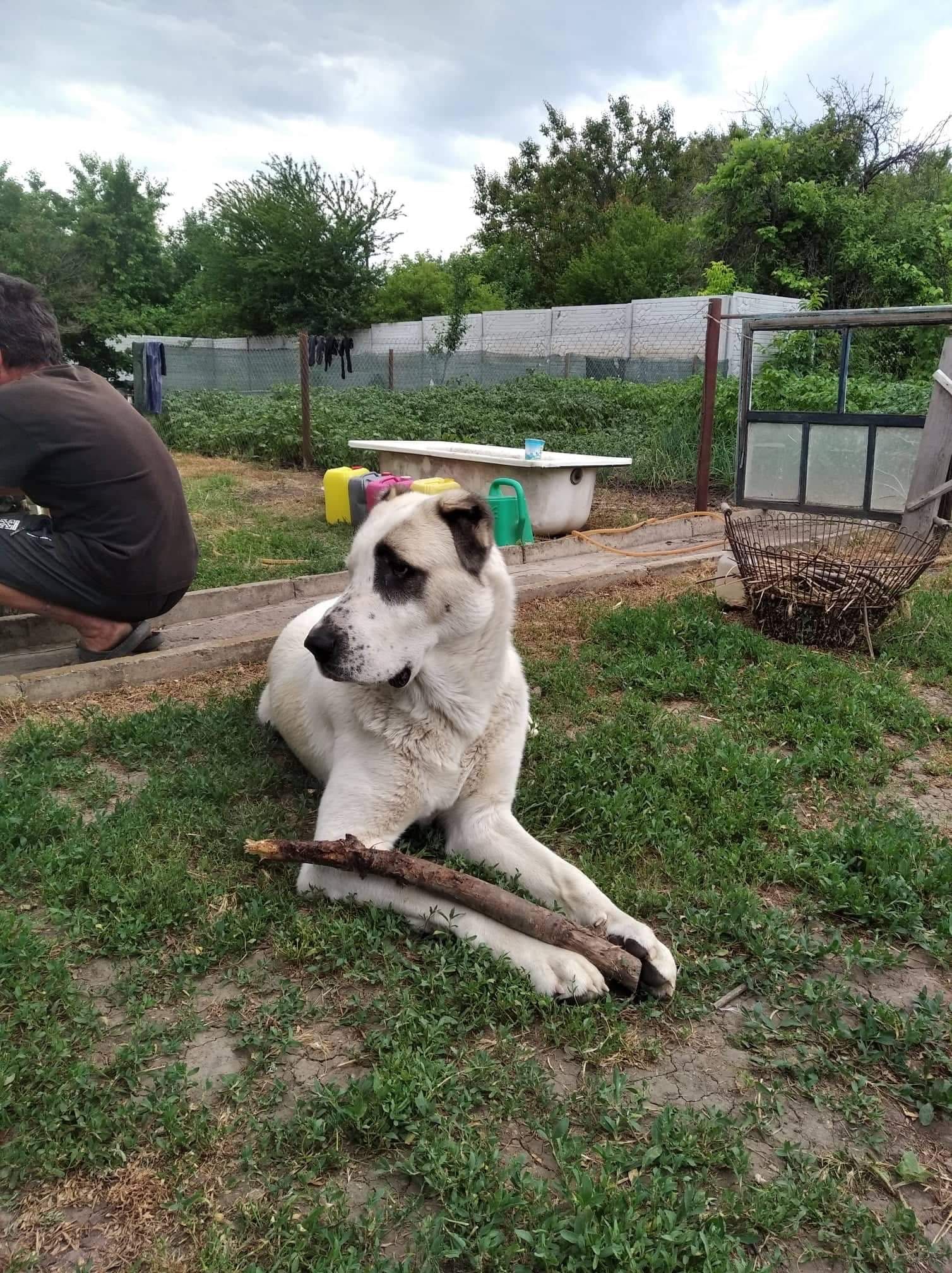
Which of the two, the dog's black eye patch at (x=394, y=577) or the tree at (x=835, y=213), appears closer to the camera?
the dog's black eye patch at (x=394, y=577)

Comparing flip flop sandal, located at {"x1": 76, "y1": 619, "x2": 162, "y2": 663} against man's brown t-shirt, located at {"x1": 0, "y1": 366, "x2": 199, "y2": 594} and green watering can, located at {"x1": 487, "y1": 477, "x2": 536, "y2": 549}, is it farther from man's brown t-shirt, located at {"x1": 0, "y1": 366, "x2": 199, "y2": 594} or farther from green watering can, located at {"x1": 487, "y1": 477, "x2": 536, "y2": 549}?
green watering can, located at {"x1": 487, "y1": 477, "x2": 536, "y2": 549}

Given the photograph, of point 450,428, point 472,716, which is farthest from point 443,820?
point 450,428

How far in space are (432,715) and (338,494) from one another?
5.79m

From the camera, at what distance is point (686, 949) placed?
2180 millimetres

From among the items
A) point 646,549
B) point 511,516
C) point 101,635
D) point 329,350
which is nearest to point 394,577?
point 101,635

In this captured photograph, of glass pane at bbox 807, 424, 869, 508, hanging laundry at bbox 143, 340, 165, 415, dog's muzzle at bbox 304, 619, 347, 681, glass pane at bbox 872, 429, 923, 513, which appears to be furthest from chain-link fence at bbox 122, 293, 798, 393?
dog's muzzle at bbox 304, 619, 347, 681

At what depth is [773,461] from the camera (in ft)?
23.2

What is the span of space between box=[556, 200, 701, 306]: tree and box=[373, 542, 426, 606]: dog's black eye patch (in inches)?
1123

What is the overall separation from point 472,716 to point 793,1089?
4.11ft

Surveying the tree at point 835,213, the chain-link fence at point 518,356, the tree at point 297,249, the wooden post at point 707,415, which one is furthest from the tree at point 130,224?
the wooden post at point 707,415

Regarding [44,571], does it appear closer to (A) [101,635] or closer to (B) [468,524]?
(A) [101,635]

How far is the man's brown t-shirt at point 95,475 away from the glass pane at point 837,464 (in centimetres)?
504

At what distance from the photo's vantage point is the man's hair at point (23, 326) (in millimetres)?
3697

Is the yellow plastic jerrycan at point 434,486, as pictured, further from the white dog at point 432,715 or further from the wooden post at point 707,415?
the white dog at point 432,715
